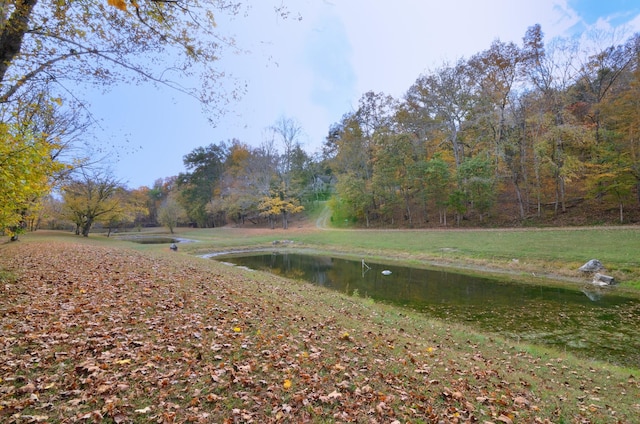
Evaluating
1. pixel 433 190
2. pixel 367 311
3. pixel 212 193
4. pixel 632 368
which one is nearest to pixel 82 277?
pixel 367 311

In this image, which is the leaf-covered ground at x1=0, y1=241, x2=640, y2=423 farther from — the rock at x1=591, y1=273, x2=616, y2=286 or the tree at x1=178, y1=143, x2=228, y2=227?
the tree at x1=178, y1=143, x2=228, y2=227

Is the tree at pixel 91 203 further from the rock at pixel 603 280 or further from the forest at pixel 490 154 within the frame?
the rock at pixel 603 280

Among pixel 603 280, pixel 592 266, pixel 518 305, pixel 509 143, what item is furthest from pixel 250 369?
pixel 509 143

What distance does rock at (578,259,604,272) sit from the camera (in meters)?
13.1

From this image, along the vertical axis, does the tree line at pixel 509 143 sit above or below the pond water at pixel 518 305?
above

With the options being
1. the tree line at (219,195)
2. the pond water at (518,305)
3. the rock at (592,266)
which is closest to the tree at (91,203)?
the tree line at (219,195)

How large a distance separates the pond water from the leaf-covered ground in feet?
5.69

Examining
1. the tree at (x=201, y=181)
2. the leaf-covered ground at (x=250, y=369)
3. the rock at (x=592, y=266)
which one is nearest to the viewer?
the leaf-covered ground at (x=250, y=369)

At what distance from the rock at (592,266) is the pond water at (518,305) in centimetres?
119

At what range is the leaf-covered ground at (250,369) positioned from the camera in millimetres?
3201

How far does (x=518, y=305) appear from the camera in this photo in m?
10.5

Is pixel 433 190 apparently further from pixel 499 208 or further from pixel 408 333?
pixel 408 333

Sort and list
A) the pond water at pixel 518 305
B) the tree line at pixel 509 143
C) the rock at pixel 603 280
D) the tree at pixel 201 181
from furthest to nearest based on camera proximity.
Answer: the tree at pixel 201 181 < the tree line at pixel 509 143 < the rock at pixel 603 280 < the pond water at pixel 518 305

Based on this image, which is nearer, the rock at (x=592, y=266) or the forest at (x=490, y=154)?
the rock at (x=592, y=266)
